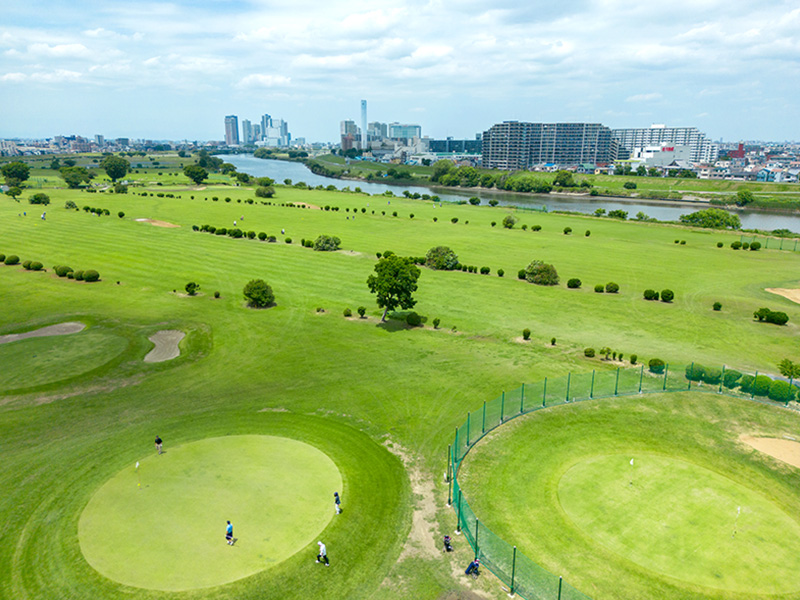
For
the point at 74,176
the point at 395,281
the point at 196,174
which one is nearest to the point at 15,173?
the point at 74,176

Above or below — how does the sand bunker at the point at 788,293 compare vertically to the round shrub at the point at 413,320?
above

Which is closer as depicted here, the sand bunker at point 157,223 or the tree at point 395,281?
the tree at point 395,281

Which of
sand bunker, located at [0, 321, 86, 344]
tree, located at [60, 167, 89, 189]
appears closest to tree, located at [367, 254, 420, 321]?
sand bunker, located at [0, 321, 86, 344]

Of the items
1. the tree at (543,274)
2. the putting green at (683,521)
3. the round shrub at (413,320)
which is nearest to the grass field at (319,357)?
the round shrub at (413,320)

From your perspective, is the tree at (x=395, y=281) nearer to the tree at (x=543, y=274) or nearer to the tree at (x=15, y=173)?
the tree at (x=543, y=274)

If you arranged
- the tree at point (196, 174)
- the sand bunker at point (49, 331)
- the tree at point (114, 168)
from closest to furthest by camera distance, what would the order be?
the sand bunker at point (49, 331) < the tree at point (196, 174) < the tree at point (114, 168)

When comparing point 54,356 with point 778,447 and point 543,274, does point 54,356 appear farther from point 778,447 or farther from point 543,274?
point 543,274

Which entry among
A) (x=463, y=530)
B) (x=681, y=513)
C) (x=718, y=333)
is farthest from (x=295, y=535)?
(x=718, y=333)
